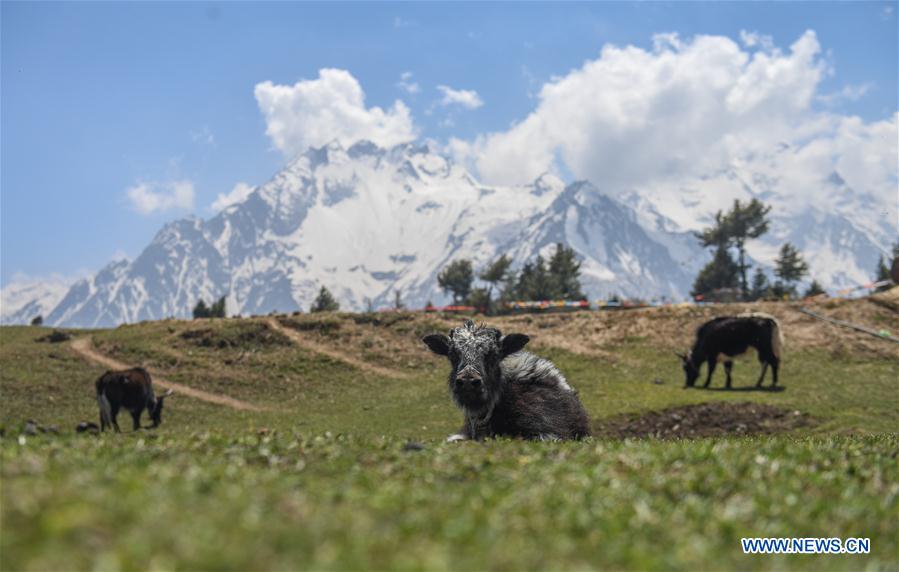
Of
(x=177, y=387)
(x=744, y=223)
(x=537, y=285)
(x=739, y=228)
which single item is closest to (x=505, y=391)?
(x=177, y=387)

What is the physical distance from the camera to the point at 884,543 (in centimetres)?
624

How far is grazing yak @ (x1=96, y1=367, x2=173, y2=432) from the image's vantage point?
32125 millimetres

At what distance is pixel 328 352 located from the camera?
49.8 m

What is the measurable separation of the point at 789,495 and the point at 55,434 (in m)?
9.15

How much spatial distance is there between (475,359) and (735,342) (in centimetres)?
2855

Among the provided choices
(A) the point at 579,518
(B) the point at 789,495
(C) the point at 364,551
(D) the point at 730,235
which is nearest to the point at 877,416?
(B) the point at 789,495

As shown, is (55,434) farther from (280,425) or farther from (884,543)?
(280,425)

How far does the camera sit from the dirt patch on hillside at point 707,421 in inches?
1137

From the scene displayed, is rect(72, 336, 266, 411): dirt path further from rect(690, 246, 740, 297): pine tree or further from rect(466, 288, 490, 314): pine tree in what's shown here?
rect(690, 246, 740, 297): pine tree

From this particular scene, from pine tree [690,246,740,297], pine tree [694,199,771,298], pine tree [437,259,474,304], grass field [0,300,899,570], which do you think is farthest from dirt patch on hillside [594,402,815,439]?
pine tree [694,199,771,298]

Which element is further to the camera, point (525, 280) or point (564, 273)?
point (525, 280)

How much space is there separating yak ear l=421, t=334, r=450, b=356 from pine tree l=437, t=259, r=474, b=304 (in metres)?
105

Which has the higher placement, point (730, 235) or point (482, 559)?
point (730, 235)

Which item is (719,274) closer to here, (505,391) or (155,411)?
(155,411)
